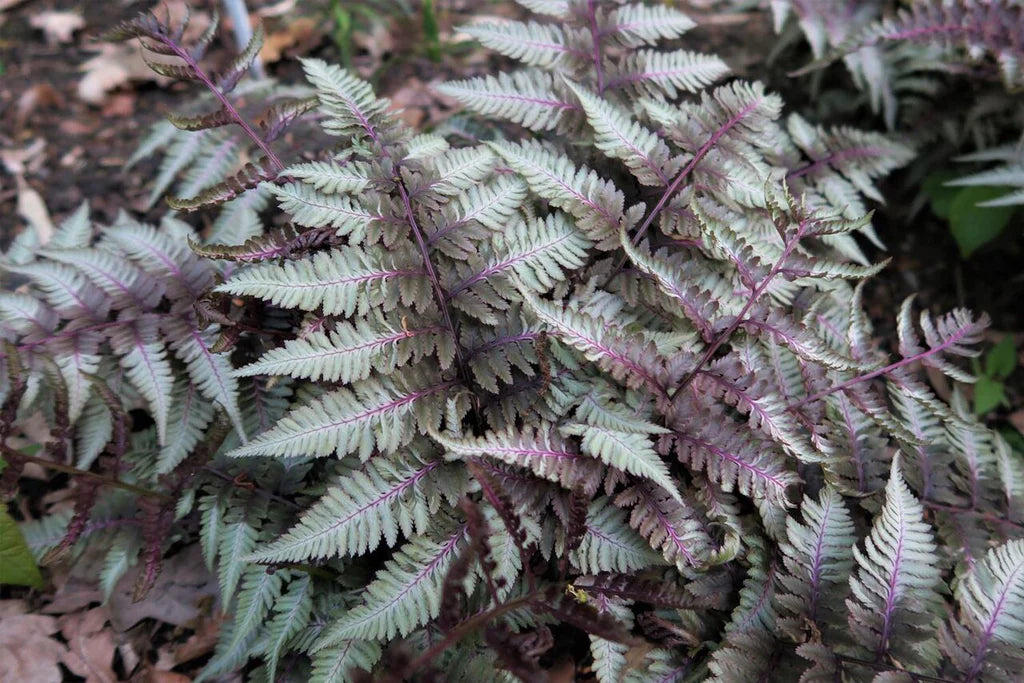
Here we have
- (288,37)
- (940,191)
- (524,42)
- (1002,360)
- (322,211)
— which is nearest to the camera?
(322,211)

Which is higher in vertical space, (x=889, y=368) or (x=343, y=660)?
(x=889, y=368)

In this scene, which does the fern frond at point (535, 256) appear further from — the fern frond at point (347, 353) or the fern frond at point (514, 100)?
the fern frond at point (514, 100)

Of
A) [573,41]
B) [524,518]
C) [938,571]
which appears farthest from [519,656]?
[573,41]

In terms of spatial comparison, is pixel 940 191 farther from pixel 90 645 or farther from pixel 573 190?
pixel 90 645

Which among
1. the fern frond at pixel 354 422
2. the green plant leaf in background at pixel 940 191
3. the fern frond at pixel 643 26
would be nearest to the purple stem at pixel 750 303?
the fern frond at pixel 354 422

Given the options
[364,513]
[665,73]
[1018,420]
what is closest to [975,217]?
[1018,420]

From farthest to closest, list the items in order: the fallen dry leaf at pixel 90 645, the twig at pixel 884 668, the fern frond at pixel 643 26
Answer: the fern frond at pixel 643 26 < the fallen dry leaf at pixel 90 645 < the twig at pixel 884 668
